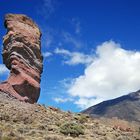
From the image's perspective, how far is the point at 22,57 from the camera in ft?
142

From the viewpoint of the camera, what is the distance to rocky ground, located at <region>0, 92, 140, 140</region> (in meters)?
28.0

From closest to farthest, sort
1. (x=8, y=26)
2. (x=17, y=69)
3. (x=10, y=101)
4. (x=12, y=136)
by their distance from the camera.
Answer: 1. (x=12, y=136)
2. (x=10, y=101)
3. (x=17, y=69)
4. (x=8, y=26)

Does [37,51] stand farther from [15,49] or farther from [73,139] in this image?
[73,139]

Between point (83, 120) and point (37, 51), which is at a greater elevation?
point (37, 51)

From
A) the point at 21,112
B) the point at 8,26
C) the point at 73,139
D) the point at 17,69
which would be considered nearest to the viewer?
the point at 73,139

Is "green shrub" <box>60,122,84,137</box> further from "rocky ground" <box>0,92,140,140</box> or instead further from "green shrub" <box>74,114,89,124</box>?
"green shrub" <box>74,114,89,124</box>

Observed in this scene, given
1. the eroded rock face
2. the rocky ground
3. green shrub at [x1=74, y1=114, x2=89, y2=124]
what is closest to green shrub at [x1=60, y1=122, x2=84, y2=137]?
the rocky ground

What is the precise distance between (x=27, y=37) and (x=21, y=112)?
12002 mm

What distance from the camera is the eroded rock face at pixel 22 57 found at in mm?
41281

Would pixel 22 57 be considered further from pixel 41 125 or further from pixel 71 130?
pixel 71 130

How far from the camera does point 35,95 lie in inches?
1681

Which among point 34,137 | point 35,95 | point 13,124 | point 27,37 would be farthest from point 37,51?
point 34,137

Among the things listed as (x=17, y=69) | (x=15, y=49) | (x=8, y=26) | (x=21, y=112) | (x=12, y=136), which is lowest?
(x=12, y=136)

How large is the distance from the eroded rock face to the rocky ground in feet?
5.64
